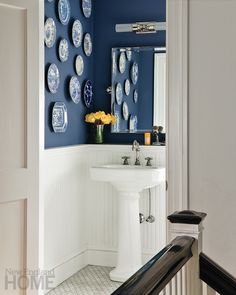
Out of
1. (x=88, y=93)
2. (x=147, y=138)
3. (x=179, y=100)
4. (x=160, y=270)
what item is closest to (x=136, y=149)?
(x=147, y=138)

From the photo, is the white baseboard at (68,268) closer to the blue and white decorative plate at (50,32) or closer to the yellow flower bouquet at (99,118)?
the yellow flower bouquet at (99,118)

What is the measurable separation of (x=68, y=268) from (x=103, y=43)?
6.86 ft

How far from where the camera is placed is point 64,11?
456 cm

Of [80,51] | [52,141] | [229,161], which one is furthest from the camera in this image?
[80,51]

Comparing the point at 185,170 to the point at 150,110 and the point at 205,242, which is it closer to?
the point at 205,242

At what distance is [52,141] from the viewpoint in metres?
4.40

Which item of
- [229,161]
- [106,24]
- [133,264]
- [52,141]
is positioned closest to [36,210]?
[229,161]

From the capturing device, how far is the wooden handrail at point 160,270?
1168 millimetres

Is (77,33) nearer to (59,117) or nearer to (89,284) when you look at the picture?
(59,117)

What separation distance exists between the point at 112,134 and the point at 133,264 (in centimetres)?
126

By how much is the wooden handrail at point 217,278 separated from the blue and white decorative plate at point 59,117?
2.80m

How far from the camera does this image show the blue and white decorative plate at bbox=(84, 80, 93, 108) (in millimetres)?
5025

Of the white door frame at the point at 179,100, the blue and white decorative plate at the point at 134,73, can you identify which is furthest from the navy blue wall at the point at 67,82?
the white door frame at the point at 179,100

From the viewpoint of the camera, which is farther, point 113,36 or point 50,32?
point 113,36
